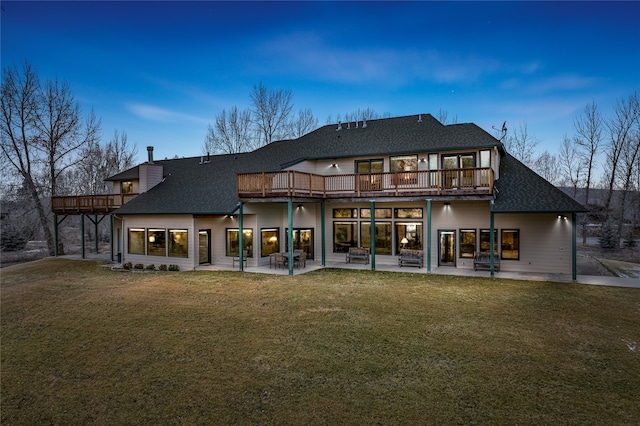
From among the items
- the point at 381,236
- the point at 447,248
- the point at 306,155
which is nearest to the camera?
the point at 447,248

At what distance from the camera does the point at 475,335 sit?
26.9 ft

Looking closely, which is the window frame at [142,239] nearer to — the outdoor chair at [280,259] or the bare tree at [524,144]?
the outdoor chair at [280,259]

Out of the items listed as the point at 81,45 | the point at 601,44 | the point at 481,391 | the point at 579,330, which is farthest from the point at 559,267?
the point at 81,45

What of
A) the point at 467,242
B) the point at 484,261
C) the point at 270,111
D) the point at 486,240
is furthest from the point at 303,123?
the point at 484,261

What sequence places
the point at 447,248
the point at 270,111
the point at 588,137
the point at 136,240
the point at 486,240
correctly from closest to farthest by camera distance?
the point at 486,240 < the point at 447,248 < the point at 136,240 < the point at 588,137 < the point at 270,111

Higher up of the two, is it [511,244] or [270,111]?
[270,111]

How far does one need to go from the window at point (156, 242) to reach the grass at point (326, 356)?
6.81 m

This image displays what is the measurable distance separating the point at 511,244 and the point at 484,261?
64.3 inches

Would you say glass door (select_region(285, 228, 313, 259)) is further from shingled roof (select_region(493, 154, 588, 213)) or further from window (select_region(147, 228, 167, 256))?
shingled roof (select_region(493, 154, 588, 213))

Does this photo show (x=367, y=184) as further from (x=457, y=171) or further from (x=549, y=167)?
(x=549, y=167)

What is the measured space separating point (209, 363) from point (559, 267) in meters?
15.3

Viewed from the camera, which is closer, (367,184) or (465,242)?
(465,242)

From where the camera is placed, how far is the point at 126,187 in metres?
25.0

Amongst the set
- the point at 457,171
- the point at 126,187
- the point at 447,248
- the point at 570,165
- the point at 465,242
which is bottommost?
the point at 447,248
